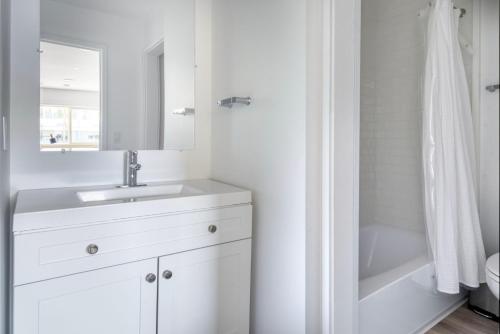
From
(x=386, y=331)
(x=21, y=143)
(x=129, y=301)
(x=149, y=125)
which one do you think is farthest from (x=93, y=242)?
(x=386, y=331)

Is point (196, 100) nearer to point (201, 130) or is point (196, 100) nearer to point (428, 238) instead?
point (201, 130)

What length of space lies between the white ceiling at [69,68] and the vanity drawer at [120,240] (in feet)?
2.58

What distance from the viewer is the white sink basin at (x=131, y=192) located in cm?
137

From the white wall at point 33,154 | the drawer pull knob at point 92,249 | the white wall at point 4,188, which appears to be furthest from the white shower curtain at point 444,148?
the white wall at point 4,188

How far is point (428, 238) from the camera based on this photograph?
1.61 metres

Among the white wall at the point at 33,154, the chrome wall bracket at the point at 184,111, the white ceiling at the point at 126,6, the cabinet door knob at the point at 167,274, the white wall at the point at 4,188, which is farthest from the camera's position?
the chrome wall bracket at the point at 184,111

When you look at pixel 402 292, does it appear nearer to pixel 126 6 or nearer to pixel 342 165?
pixel 342 165

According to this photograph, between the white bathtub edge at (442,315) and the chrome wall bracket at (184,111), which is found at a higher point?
the chrome wall bracket at (184,111)

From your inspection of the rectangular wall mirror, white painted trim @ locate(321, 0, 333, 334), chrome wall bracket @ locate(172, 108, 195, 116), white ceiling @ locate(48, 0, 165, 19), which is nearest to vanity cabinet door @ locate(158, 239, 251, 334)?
white painted trim @ locate(321, 0, 333, 334)

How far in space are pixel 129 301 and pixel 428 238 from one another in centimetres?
150

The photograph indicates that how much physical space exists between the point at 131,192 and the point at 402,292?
4.66ft

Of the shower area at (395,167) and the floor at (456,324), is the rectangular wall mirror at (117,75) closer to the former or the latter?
the shower area at (395,167)

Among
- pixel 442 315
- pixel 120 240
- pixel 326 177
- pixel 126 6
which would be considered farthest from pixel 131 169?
pixel 442 315

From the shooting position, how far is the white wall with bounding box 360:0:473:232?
6.05ft
